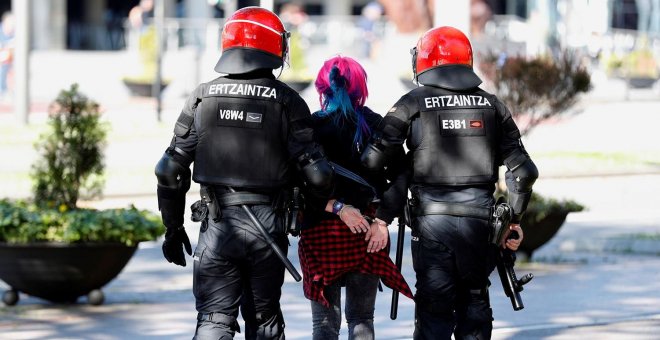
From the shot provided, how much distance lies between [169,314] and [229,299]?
2914 millimetres

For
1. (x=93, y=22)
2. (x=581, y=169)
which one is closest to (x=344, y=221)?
(x=581, y=169)

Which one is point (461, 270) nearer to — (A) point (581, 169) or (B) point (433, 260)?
(B) point (433, 260)

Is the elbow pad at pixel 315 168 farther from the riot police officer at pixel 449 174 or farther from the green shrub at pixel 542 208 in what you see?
the green shrub at pixel 542 208

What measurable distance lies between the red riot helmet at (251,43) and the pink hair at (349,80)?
309 millimetres

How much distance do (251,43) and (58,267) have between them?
319 cm

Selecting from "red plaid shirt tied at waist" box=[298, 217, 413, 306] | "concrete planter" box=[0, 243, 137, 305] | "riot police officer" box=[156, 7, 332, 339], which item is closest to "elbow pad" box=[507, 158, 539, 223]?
"red plaid shirt tied at waist" box=[298, 217, 413, 306]

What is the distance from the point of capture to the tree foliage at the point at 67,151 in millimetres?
8969

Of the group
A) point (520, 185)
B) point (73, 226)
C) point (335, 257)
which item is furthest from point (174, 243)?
point (73, 226)

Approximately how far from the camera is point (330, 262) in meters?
5.95

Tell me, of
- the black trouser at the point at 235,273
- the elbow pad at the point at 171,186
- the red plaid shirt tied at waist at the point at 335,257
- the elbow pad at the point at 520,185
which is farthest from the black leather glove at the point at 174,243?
the elbow pad at the point at 520,185

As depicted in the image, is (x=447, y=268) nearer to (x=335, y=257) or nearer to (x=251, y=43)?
(x=335, y=257)

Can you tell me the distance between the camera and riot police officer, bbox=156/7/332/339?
218 inches

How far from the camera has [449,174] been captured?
5836 mm

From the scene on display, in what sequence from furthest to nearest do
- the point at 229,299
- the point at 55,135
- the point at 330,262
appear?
the point at 55,135
the point at 330,262
the point at 229,299
